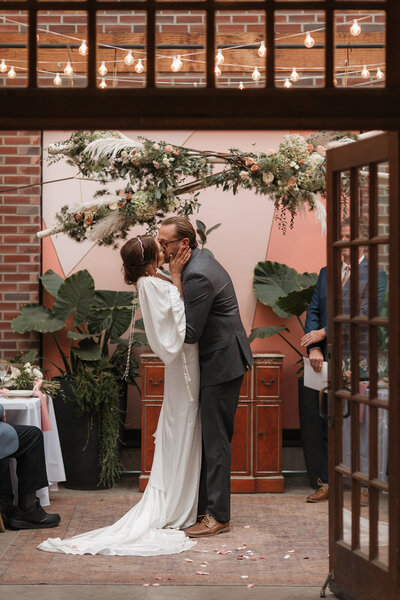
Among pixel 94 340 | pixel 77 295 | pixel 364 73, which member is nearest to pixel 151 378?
pixel 94 340

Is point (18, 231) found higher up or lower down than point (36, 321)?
higher up

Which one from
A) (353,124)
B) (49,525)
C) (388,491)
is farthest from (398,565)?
(49,525)

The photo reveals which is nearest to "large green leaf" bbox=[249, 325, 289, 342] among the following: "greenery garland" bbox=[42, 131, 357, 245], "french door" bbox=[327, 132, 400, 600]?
"greenery garland" bbox=[42, 131, 357, 245]

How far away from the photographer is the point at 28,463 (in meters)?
5.09

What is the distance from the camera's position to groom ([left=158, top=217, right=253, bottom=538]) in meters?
4.99

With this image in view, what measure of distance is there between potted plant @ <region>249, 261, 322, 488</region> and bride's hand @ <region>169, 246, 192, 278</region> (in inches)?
54.1

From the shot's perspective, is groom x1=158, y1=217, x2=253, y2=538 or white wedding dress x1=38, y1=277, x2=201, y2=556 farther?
groom x1=158, y1=217, x2=253, y2=538

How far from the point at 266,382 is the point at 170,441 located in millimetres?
1308

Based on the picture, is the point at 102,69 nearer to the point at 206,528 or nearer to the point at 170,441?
the point at 170,441

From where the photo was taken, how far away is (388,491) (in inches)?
129

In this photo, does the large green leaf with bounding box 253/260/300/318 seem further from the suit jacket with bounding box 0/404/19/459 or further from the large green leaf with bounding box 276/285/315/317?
the suit jacket with bounding box 0/404/19/459

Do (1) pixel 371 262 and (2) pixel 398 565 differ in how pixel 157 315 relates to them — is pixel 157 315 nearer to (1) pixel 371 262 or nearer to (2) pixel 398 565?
(1) pixel 371 262

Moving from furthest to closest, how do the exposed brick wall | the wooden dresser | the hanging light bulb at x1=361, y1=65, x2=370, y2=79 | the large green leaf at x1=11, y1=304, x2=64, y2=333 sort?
the exposed brick wall < the large green leaf at x1=11, y1=304, x2=64, y2=333 < the hanging light bulb at x1=361, y1=65, x2=370, y2=79 < the wooden dresser

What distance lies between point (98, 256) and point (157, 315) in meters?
2.20
